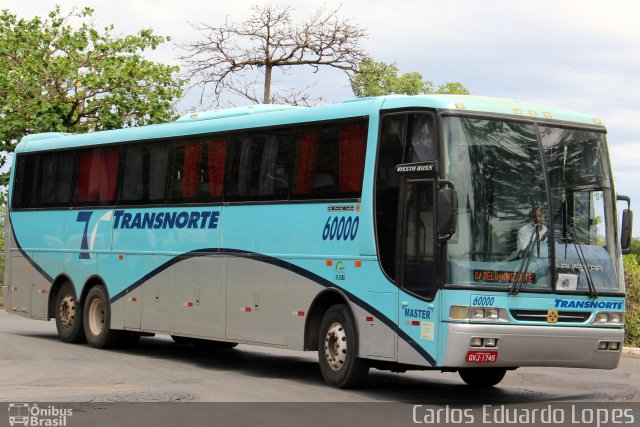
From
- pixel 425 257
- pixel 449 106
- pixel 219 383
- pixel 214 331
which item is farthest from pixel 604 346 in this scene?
pixel 214 331

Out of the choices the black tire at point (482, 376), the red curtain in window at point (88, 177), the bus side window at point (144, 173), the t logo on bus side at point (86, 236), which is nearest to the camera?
the black tire at point (482, 376)

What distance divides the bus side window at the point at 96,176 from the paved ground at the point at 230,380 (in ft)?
8.51

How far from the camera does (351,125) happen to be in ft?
48.7

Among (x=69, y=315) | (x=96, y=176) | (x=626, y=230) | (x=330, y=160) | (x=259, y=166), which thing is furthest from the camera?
(x=69, y=315)

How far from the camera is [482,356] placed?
42.6 ft

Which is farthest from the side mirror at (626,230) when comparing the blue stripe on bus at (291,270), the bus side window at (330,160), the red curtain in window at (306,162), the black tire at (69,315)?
the black tire at (69,315)

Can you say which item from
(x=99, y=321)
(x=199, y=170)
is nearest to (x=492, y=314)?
(x=199, y=170)

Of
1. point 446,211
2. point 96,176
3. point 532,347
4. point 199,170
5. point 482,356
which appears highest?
point 96,176

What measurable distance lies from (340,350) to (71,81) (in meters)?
21.3

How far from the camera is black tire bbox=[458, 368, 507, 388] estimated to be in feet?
50.3

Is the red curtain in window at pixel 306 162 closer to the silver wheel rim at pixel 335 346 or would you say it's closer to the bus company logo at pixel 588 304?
the silver wheel rim at pixel 335 346

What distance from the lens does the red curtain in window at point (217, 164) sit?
17406mm

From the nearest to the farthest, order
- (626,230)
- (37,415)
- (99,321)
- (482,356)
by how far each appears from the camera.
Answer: (37,415), (482,356), (626,230), (99,321)

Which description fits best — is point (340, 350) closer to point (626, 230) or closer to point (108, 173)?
point (626, 230)
